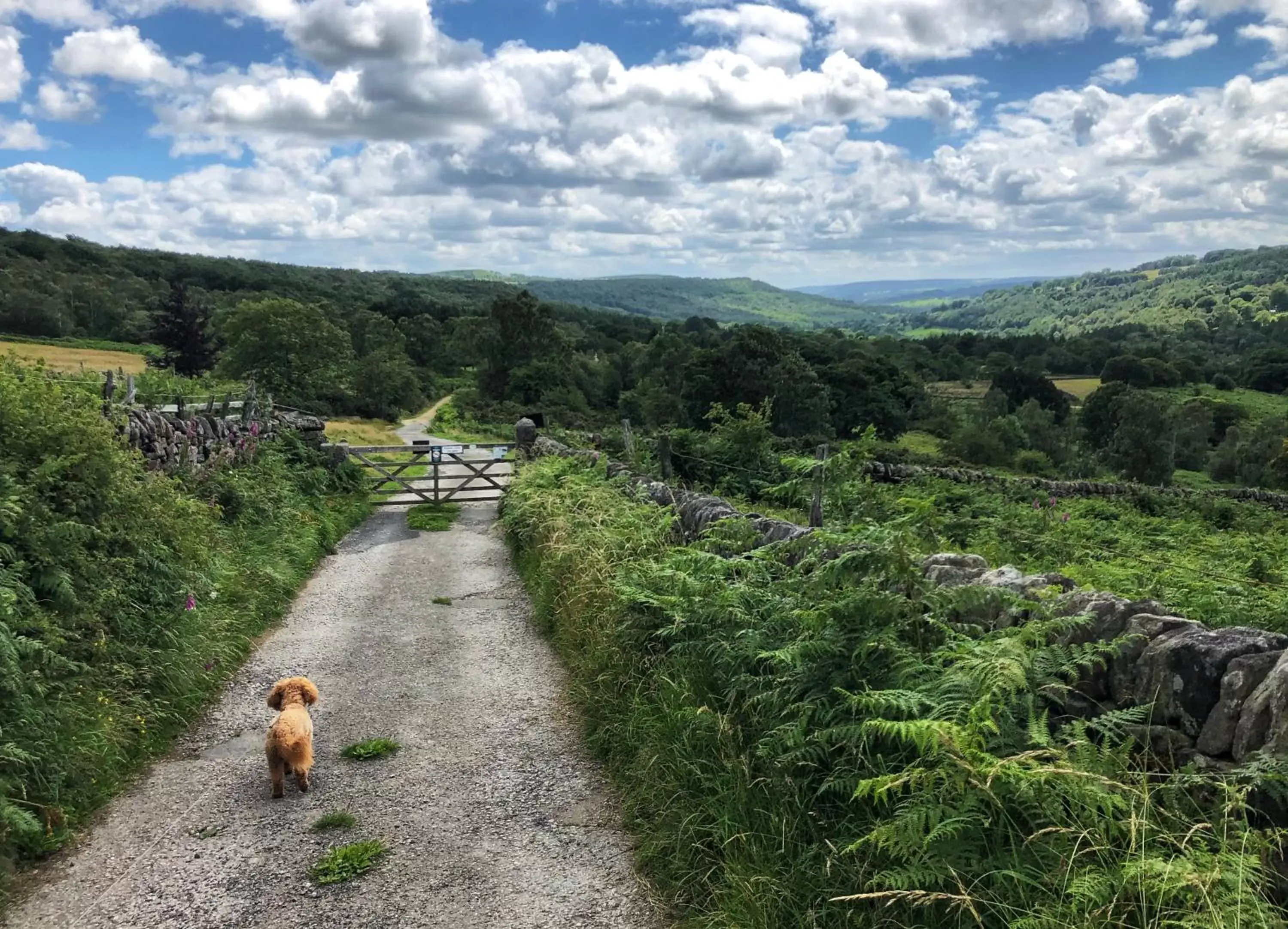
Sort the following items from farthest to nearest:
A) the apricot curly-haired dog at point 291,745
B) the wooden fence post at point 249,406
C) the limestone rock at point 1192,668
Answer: the wooden fence post at point 249,406 → the apricot curly-haired dog at point 291,745 → the limestone rock at point 1192,668

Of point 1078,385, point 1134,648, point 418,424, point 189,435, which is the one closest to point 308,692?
point 1134,648

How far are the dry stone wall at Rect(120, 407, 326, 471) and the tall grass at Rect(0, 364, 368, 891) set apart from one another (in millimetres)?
1402

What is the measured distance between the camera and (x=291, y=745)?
5871 millimetres

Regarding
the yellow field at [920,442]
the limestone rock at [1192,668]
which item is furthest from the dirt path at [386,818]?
the yellow field at [920,442]

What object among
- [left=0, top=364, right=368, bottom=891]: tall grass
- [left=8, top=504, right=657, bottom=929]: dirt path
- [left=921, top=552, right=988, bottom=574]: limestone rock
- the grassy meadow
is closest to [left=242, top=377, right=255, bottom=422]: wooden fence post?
[left=0, top=364, right=368, bottom=891]: tall grass

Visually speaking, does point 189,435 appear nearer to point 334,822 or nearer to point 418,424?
point 334,822

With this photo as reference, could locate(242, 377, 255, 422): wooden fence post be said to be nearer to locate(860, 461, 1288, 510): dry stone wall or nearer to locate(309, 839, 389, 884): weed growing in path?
locate(309, 839, 389, 884): weed growing in path

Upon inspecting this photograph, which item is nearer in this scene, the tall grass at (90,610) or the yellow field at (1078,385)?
the tall grass at (90,610)

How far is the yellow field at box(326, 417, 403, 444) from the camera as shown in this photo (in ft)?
125

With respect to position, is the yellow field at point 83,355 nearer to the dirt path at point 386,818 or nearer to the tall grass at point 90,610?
the tall grass at point 90,610

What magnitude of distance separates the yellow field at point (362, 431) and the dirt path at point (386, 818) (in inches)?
1038

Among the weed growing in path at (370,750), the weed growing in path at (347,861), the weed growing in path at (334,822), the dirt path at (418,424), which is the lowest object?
the dirt path at (418,424)

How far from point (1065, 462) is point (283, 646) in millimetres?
59776

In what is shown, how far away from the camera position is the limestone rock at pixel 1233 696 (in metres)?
3.31
